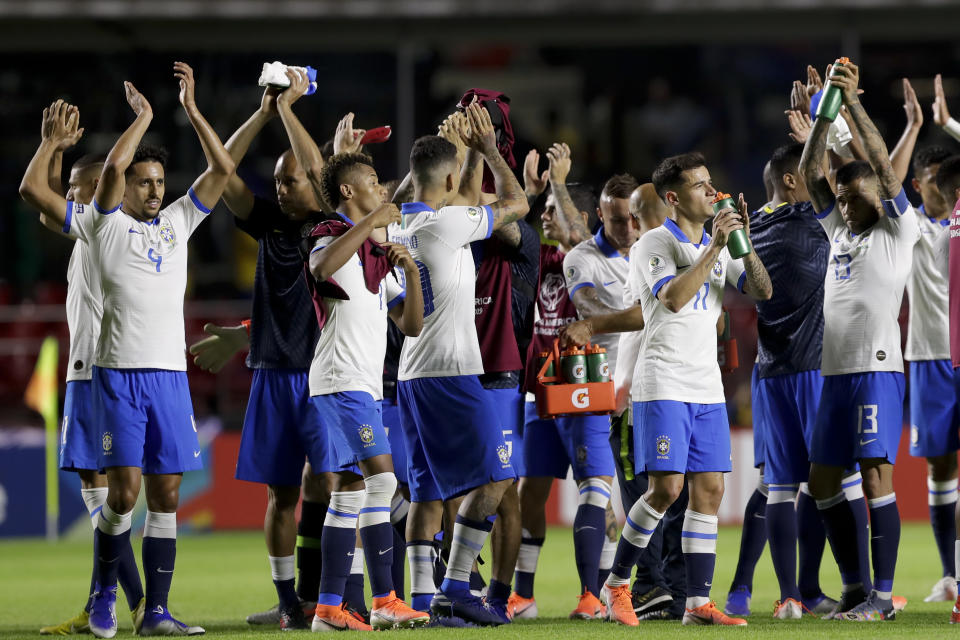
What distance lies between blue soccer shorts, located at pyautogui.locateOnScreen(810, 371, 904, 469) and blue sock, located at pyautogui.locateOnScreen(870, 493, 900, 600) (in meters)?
0.27

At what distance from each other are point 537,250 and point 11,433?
861 centimetres

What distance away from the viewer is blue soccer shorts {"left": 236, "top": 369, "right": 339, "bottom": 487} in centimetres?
655

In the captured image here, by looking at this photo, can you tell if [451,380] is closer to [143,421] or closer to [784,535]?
[143,421]

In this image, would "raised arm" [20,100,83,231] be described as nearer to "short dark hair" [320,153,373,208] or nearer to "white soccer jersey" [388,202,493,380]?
"short dark hair" [320,153,373,208]

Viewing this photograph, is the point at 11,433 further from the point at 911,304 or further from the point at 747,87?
the point at 747,87

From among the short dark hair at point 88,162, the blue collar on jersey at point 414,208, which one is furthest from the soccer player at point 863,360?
the short dark hair at point 88,162

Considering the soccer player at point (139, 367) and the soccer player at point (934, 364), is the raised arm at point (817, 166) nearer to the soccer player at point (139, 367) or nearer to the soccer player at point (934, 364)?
the soccer player at point (934, 364)

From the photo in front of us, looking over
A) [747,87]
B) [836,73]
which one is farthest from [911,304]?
[747,87]

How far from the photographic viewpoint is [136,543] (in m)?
12.7

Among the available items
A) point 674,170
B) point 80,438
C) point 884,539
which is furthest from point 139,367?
point 884,539

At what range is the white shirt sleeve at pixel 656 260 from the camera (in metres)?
6.25

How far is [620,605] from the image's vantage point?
6410mm

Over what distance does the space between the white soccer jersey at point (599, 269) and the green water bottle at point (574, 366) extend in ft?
2.16

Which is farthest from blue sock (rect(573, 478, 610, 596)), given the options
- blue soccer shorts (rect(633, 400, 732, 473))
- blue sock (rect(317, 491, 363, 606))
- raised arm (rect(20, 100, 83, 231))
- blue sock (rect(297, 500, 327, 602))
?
raised arm (rect(20, 100, 83, 231))
